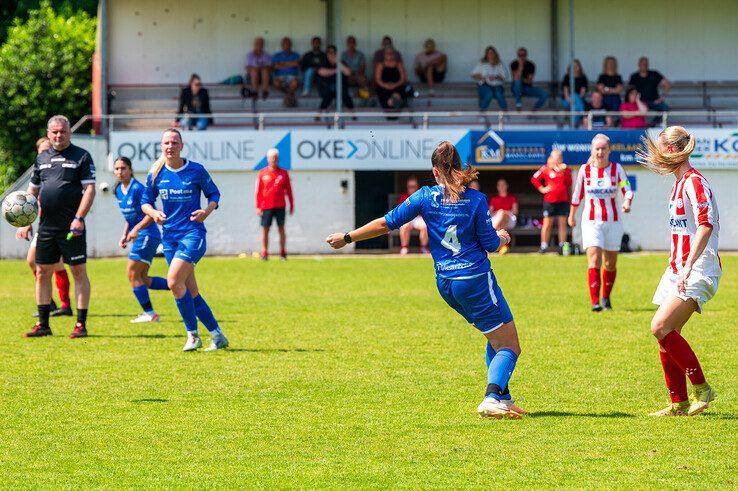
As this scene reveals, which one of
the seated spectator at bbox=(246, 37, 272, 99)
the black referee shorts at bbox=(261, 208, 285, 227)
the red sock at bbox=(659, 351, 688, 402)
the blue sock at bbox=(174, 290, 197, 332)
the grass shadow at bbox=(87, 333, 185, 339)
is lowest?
the grass shadow at bbox=(87, 333, 185, 339)

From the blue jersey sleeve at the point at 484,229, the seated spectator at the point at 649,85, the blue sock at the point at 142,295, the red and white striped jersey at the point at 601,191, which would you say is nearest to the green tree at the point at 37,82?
Result: the seated spectator at the point at 649,85

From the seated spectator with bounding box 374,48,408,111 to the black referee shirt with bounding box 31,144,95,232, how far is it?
17365 millimetres

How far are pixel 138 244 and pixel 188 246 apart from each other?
2840 mm

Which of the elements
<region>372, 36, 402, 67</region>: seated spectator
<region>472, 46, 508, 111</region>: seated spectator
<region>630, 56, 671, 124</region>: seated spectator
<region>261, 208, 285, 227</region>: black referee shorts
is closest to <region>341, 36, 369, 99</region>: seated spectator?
<region>372, 36, 402, 67</region>: seated spectator

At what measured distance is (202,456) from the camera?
6.71 metres

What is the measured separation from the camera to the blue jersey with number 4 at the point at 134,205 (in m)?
13.6

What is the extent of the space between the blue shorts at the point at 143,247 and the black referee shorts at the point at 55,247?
51.9 inches

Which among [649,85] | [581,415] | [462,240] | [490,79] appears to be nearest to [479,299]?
[462,240]

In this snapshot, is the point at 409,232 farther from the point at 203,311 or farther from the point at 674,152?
the point at 674,152

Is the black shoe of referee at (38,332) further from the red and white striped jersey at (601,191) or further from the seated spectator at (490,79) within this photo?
the seated spectator at (490,79)

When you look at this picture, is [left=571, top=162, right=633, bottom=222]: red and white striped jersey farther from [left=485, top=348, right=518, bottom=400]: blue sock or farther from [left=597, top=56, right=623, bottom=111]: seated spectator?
[left=597, top=56, right=623, bottom=111]: seated spectator

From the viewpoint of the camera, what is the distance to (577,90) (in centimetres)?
2984

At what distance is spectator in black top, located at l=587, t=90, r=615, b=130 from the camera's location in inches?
1095

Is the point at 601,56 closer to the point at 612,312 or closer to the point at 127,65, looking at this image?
the point at 127,65
